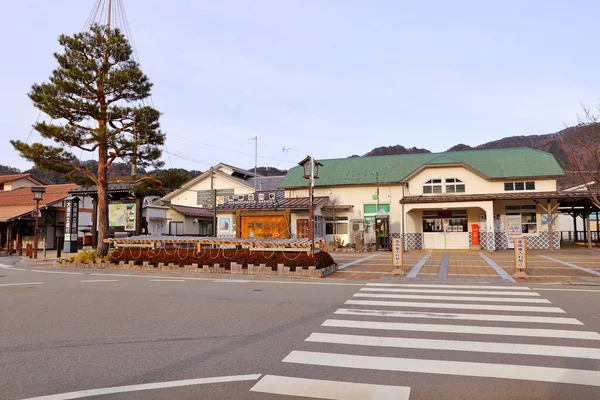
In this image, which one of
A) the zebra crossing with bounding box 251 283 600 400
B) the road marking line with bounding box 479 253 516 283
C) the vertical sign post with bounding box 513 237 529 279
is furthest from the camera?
the vertical sign post with bounding box 513 237 529 279

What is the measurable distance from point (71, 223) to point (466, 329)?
2714cm

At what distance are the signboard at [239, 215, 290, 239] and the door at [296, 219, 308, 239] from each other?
0.98m

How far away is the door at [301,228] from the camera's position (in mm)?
28000

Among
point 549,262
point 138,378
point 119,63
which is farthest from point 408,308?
point 119,63

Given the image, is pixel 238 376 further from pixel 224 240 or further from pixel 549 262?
pixel 549 262

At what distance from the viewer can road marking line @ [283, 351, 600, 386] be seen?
14.8ft

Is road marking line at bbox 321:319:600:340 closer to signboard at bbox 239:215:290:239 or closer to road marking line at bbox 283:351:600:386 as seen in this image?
road marking line at bbox 283:351:600:386

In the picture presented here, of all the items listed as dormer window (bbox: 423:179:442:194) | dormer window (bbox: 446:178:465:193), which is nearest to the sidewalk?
dormer window (bbox: 446:178:465:193)

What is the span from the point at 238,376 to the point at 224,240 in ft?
40.3

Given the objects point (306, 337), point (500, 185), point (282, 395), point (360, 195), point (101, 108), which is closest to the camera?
point (282, 395)

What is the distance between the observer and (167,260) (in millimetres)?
16500

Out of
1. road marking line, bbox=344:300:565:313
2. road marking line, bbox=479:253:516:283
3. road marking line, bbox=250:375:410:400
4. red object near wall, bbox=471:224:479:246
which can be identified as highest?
red object near wall, bbox=471:224:479:246

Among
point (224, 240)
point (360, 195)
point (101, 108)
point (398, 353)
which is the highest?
point (101, 108)

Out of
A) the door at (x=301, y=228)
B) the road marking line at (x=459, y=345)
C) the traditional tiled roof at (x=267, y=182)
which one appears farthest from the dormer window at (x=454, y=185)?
the road marking line at (x=459, y=345)
